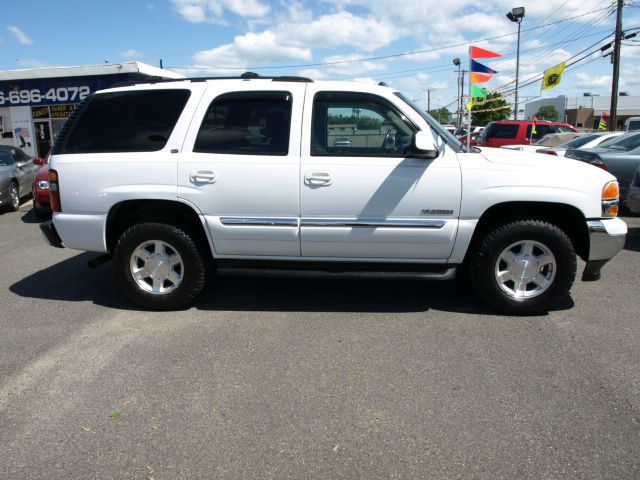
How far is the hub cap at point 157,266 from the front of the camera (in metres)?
4.85

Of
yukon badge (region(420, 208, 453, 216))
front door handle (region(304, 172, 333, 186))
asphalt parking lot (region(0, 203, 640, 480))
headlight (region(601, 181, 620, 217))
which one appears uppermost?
front door handle (region(304, 172, 333, 186))

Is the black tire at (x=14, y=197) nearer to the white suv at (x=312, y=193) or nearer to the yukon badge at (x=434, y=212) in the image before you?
the white suv at (x=312, y=193)

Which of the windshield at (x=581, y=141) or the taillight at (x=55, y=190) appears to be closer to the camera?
the taillight at (x=55, y=190)

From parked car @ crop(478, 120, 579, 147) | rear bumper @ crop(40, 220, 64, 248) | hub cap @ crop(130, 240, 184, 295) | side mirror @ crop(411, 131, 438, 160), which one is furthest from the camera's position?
parked car @ crop(478, 120, 579, 147)

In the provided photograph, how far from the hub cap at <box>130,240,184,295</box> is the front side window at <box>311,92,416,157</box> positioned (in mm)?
1677

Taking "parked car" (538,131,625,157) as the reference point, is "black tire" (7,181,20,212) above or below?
below

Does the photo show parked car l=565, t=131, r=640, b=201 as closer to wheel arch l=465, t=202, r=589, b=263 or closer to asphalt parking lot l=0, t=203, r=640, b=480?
asphalt parking lot l=0, t=203, r=640, b=480

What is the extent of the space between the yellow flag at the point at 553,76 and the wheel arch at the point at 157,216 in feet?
76.1

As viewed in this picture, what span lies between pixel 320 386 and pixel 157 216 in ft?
7.72

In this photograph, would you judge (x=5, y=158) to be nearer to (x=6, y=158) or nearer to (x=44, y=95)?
(x=6, y=158)

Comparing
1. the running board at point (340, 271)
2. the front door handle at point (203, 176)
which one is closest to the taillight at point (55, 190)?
the front door handle at point (203, 176)

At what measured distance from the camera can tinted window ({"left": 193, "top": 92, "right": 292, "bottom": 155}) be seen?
455 centimetres

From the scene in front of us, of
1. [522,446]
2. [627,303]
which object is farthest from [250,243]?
[627,303]

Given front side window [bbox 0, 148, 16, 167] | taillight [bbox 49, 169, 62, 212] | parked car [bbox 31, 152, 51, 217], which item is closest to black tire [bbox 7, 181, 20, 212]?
front side window [bbox 0, 148, 16, 167]
